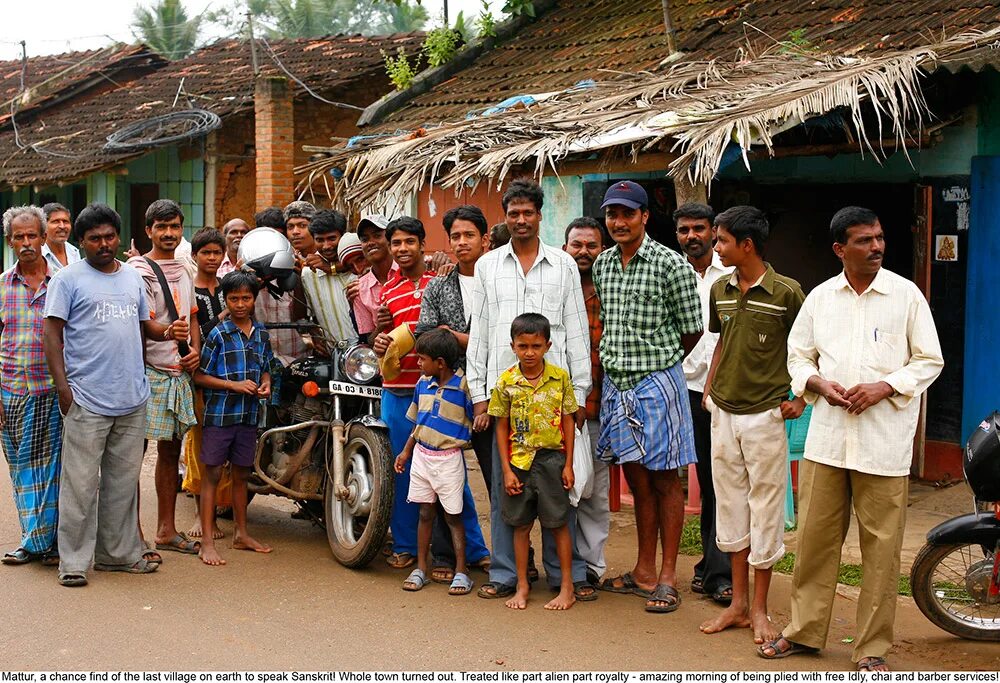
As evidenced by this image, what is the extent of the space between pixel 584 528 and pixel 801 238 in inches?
A: 209

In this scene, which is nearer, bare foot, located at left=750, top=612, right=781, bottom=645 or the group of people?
the group of people

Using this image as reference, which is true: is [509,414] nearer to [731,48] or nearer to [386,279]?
[386,279]

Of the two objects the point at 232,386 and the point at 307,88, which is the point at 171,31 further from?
the point at 232,386

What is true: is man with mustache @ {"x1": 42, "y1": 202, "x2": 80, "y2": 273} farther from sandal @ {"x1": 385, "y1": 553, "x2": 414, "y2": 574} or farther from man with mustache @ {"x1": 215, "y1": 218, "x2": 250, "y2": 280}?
sandal @ {"x1": 385, "y1": 553, "x2": 414, "y2": 574}

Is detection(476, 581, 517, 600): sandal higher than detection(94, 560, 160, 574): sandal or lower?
higher

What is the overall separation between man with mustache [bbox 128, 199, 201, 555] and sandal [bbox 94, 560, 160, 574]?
42 centimetres

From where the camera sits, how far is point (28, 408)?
20.7 feet

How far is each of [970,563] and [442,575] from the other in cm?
251

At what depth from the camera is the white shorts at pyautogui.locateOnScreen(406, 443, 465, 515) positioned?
591 centimetres

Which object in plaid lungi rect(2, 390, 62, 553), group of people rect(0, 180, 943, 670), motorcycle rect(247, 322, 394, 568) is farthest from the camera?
plaid lungi rect(2, 390, 62, 553)

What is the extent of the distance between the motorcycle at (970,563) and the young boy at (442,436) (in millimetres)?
2140

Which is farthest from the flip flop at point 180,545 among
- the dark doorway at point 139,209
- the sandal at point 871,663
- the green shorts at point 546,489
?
the dark doorway at point 139,209

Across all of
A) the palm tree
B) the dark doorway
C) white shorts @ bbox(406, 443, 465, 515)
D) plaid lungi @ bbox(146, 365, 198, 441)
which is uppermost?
the palm tree

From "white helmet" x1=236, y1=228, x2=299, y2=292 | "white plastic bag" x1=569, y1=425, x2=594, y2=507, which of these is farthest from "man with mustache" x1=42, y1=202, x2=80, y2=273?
"white plastic bag" x1=569, y1=425, x2=594, y2=507
